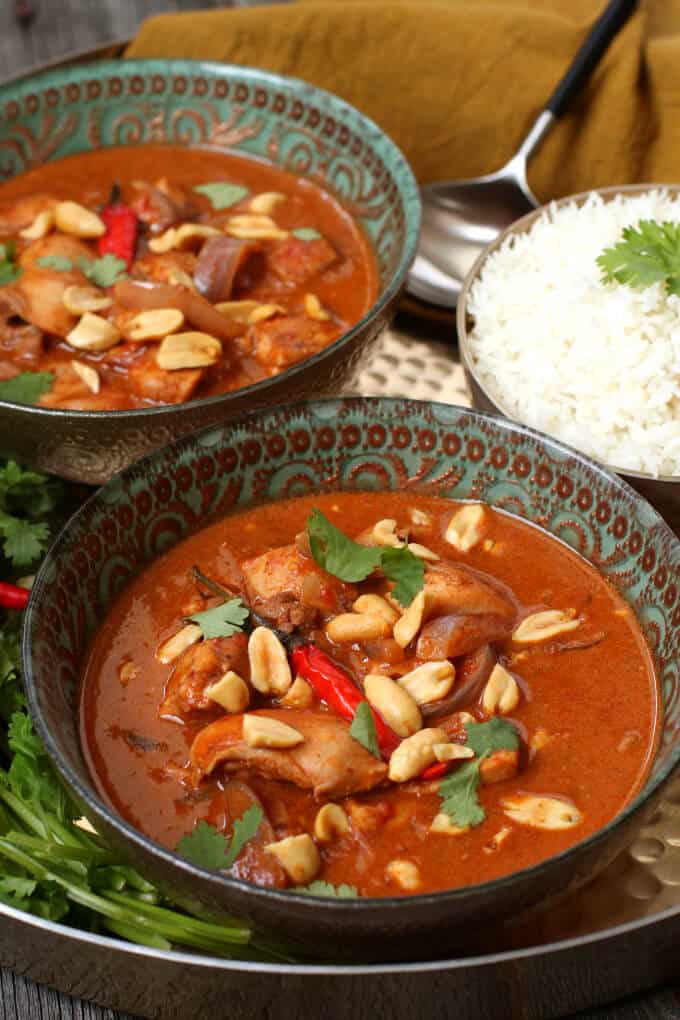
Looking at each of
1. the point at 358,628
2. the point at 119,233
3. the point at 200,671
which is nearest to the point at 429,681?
the point at 358,628

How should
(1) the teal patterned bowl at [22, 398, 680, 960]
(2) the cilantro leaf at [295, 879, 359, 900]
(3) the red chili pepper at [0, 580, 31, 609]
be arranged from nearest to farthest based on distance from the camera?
(1) the teal patterned bowl at [22, 398, 680, 960] → (2) the cilantro leaf at [295, 879, 359, 900] → (3) the red chili pepper at [0, 580, 31, 609]

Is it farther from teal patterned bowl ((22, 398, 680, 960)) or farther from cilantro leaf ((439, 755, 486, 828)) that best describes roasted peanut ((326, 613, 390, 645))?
→ teal patterned bowl ((22, 398, 680, 960))

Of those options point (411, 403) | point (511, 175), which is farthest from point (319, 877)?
point (511, 175)

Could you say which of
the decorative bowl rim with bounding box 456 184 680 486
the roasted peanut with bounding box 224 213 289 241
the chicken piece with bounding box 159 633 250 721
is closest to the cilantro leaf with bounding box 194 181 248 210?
the roasted peanut with bounding box 224 213 289 241

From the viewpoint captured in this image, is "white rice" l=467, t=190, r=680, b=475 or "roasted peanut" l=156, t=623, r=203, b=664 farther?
"white rice" l=467, t=190, r=680, b=475

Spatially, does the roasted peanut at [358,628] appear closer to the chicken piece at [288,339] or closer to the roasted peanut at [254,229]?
the chicken piece at [288,339]
